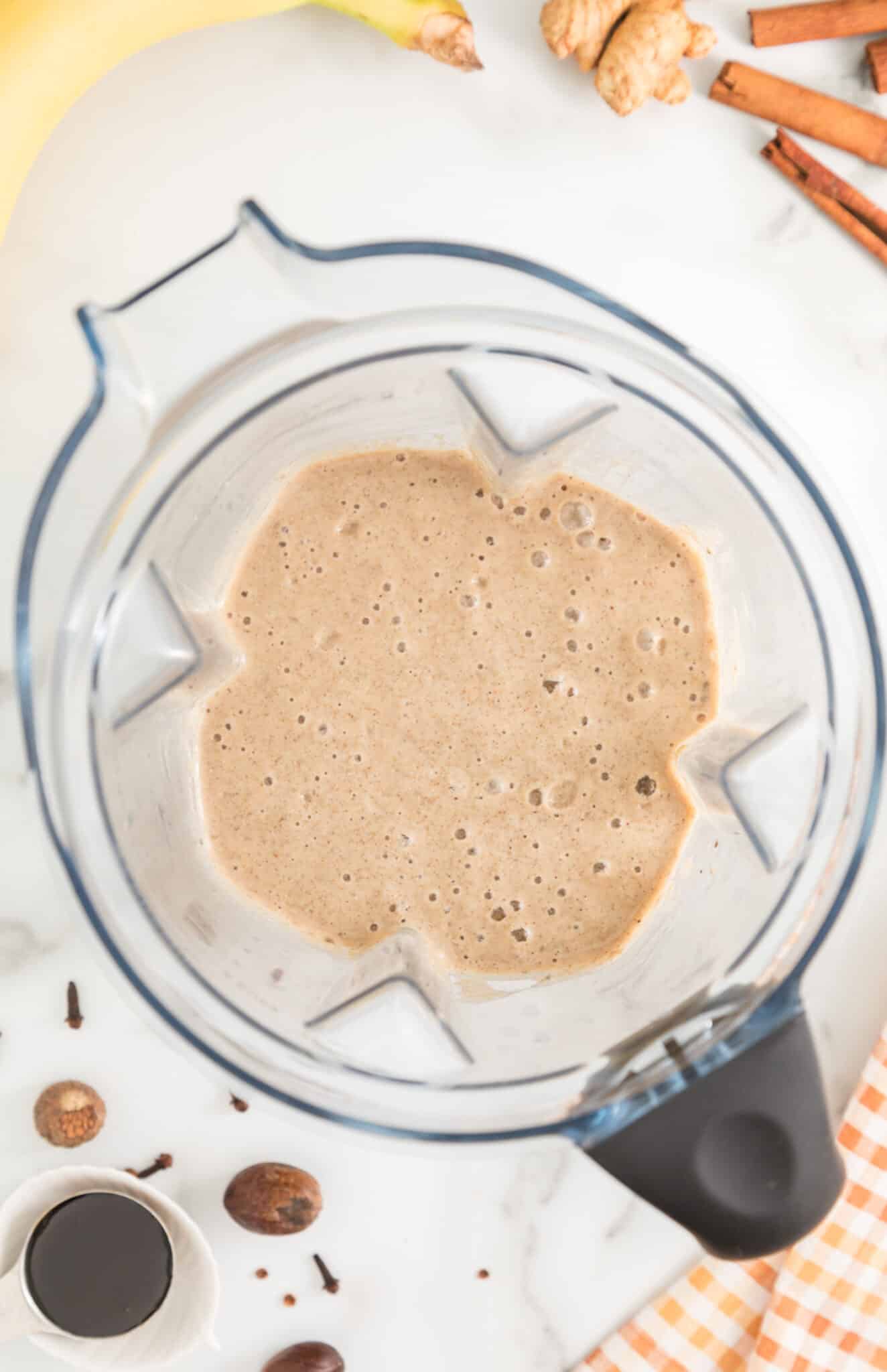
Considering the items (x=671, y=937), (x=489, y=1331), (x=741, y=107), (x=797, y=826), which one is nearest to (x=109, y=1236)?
(x=489, y=1331)

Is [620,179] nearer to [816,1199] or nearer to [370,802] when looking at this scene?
[370,802]

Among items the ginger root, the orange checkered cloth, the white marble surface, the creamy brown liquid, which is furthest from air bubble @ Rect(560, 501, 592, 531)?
the orange checkered cloth

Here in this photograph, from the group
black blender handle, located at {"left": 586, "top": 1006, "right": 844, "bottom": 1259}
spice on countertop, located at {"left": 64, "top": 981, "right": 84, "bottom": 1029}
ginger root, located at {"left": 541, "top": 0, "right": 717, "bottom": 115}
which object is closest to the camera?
black blender handle, located at {"left": 586, "top": 1006, "right": 844, "bottom": 1259}

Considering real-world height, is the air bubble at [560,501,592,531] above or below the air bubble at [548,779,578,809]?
above

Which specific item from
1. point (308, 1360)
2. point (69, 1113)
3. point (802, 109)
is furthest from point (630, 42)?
point (308, 1360)

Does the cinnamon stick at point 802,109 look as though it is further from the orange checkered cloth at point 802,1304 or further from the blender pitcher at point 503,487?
the orange checkered cloth at point 802,1304

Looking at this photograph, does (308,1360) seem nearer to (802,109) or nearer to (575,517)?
(575,517)

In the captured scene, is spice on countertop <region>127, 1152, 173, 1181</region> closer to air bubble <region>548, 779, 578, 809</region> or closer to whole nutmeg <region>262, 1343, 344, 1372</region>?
whole nutmeg <region>262, 1343, 344, 1372</region>
